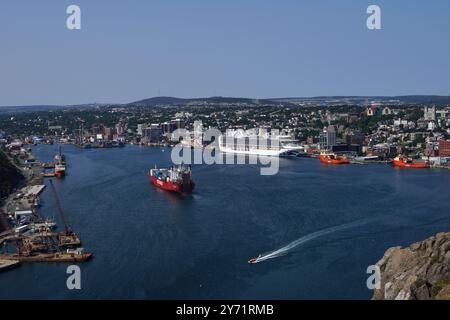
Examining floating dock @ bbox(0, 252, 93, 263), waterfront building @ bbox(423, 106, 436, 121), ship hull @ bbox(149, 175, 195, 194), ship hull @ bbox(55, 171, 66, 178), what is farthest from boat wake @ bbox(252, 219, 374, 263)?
waterfront building @ bbox(423, 106, 436, 121)

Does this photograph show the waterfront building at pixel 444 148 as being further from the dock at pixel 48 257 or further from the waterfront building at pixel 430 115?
the dock at pixel 48 257

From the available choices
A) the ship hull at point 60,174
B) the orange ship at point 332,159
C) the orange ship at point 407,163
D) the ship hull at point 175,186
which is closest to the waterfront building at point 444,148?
the orange ship at point 407,163

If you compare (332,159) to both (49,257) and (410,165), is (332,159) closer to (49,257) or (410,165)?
(410,165)
